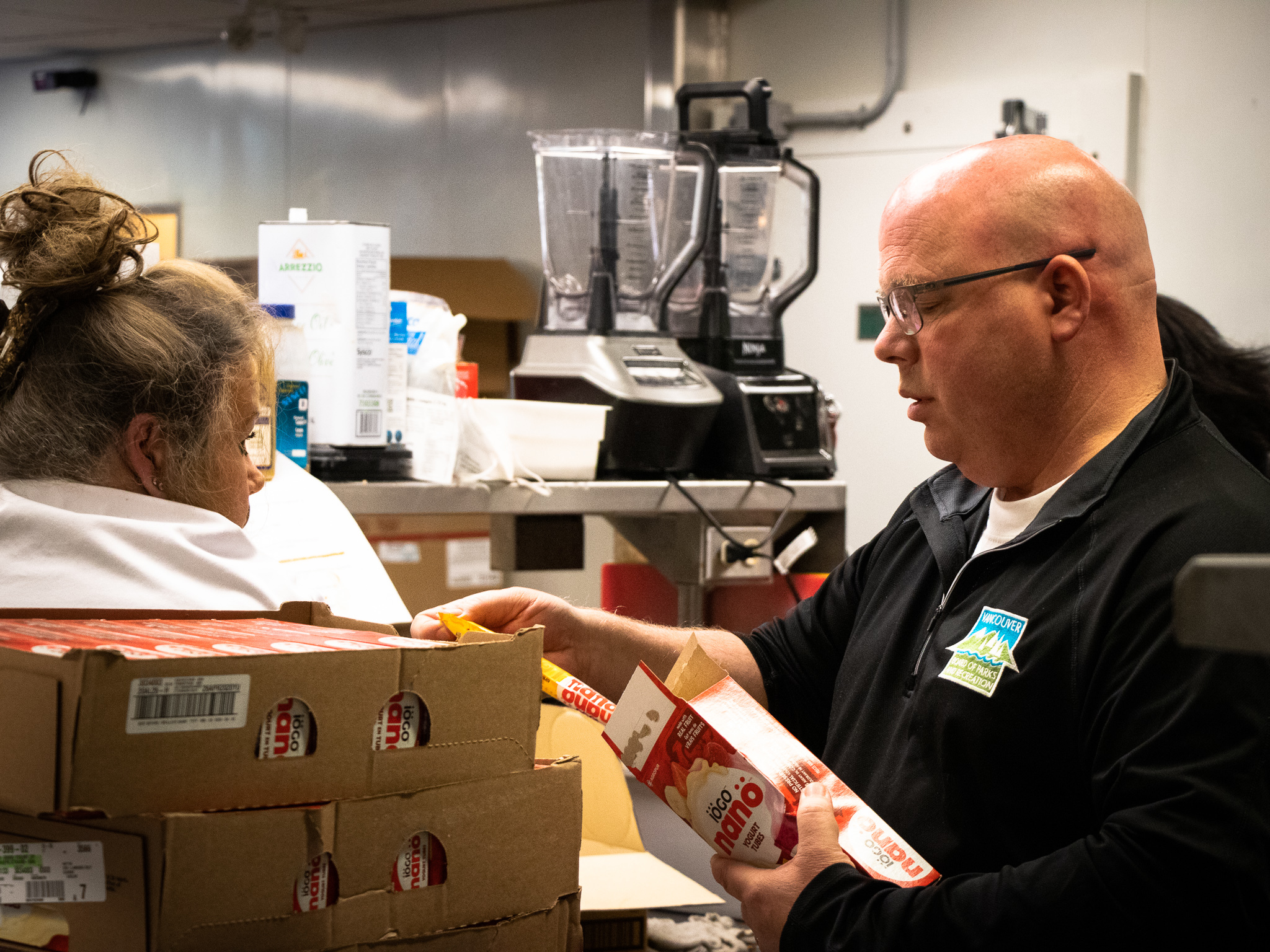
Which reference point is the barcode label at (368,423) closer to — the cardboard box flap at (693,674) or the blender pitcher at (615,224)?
the blender pitcher at (615,224)

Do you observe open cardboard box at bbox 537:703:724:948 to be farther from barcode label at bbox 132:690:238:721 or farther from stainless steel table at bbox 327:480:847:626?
barcode label at bbox 132:690:238:721

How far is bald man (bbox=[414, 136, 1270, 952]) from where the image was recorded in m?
0.99

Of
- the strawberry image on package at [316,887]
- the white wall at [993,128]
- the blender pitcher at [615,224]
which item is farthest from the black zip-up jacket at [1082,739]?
the white wall at [993,128]

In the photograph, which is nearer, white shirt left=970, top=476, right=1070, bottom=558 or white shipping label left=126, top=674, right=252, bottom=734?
white shipping label left=126, top=674, right=252, bottom=734

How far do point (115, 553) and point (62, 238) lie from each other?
0.38 m

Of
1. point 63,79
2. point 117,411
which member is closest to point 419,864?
point 117,411

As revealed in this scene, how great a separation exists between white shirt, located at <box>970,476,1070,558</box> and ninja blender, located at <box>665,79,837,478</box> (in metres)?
1.13

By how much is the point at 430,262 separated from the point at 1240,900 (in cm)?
382

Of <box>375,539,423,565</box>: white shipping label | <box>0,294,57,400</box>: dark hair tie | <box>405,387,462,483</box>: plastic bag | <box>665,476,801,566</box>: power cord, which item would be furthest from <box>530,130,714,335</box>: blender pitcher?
<box>375,539,423,565</box>: white shipping label

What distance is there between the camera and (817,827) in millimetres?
1091

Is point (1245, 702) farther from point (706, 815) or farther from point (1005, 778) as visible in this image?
point (706, 815)

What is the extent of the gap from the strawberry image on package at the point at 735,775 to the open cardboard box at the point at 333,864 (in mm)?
85

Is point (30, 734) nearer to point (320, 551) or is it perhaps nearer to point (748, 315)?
point (320, 551)

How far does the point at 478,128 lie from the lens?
14.9 ft
